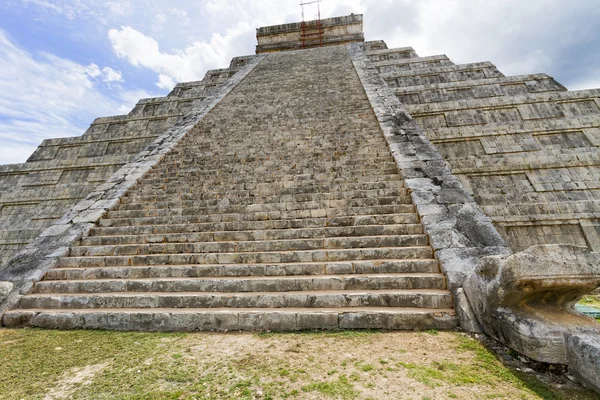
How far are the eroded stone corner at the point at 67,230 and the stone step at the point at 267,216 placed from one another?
502 mm

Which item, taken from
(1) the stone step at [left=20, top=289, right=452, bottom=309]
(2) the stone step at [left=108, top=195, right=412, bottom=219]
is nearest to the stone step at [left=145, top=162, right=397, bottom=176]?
(2) the stone step at [left=108, top=195, right=412, bottom=219]

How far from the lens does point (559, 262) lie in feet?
7.64

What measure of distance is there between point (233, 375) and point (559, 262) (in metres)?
2.89

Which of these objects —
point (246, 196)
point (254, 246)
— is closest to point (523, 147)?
point (246, 196)

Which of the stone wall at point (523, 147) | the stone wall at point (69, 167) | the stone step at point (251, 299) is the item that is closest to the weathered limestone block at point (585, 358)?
the stone step at point (251, 299)

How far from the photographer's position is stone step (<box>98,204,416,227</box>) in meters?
5.33

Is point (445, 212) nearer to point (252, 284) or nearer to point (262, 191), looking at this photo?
point (252, 284)

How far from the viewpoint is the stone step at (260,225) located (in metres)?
5.05

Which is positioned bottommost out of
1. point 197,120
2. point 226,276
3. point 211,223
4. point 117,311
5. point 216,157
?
point 117,311

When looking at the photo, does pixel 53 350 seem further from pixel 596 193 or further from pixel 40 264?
pixel 596 193

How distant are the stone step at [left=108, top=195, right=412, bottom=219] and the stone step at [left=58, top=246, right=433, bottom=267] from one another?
4.16ft

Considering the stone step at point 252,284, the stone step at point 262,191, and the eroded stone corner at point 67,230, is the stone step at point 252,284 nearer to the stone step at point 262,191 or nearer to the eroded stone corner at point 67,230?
the eroded stone corner at point 67,230

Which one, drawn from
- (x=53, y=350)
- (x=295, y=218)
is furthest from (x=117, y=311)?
(x=295, y=218)

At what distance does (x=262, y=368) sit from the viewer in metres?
2.55
